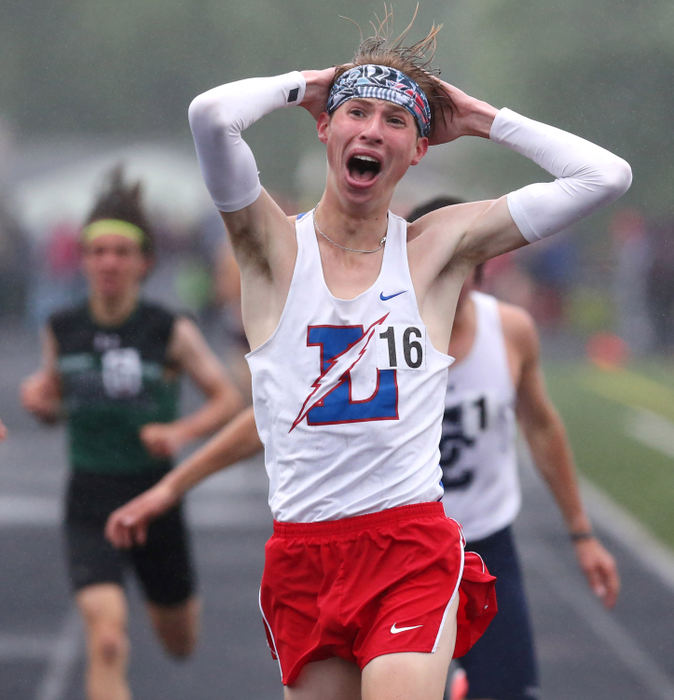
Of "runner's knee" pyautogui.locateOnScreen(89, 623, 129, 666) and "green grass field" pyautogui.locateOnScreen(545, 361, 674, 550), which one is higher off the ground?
"runner's knee" pyautogui.locateOnScreen(89, 623, 129, 666)

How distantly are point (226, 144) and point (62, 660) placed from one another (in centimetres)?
441

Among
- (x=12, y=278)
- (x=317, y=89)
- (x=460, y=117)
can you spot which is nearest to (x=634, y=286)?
(x=12, y=278)

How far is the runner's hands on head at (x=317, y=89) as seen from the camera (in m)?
4.12

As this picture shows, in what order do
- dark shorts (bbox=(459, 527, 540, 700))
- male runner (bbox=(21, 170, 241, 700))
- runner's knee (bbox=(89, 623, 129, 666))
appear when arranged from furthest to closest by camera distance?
male runner (bbox=(21, 170, 241, 700)), runner's knee (bbox=(89, 623, 129, 666)), dark shorts (bbox=(459, 527, 540, 700))

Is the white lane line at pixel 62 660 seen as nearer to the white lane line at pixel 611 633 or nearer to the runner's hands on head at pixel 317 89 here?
the white lane line at pixel 611 633

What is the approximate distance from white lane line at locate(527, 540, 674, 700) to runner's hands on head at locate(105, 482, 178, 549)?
279 centimetres

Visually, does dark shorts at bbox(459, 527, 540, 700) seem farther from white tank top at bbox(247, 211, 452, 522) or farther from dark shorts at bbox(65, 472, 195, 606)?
dark shorts at bbox(65, 472, 195, 606)

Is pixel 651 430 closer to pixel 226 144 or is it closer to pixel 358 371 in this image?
pixel 358 371

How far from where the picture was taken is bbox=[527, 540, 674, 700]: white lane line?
722 centimetres

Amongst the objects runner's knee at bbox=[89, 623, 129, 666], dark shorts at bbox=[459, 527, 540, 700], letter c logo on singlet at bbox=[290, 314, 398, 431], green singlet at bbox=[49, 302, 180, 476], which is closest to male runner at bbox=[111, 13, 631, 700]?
letter c logo on singlet at bbox=[290, 314, 398, 431]

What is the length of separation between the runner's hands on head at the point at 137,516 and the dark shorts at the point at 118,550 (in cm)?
61

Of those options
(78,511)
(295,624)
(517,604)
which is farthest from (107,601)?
(295,624)

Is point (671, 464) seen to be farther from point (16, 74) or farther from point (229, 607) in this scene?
point (16, 74)

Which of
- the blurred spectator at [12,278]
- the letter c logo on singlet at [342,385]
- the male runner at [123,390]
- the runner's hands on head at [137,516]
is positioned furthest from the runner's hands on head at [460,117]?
the blurred spectator at [12,278]
